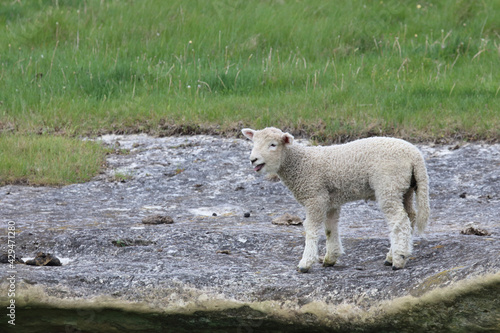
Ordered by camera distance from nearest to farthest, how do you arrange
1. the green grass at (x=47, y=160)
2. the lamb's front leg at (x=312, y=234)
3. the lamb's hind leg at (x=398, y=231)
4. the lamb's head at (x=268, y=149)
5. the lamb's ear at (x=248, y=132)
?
1. the lamb's hind leg at (x=398, y=231)
2. the lamb's front leg at (x=312, y=234)
3. the lamb's head at (x=268, y=149)
4. the lamb's ear at (x=248, y=132)
5. the green grass at (x=47, y=160)

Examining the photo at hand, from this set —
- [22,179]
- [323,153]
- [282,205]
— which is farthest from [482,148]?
[22,179]

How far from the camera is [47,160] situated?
379 inches

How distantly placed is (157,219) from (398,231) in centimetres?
292

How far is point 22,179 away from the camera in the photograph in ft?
30.1

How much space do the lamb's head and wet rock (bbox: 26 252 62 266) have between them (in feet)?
6.46

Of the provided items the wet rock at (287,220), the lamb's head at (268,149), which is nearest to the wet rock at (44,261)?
the lamb's head at (268,149)

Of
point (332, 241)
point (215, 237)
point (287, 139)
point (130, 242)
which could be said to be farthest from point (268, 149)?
point (130, 242)

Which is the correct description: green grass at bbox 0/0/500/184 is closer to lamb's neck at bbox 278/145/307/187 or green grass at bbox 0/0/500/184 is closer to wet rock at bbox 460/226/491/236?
wet rock at bbox 460/226/491/236

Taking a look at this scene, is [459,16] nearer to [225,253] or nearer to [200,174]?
[200,174]

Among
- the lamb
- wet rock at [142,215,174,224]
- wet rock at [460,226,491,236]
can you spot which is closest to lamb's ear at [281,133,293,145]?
the lamb

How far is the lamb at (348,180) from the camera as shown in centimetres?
543

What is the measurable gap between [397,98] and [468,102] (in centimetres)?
113

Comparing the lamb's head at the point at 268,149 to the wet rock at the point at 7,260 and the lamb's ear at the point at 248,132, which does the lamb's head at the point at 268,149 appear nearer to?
the lamb's ear at the point at 248,132

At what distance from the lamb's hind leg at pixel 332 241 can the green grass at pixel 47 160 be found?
15.0 ft
